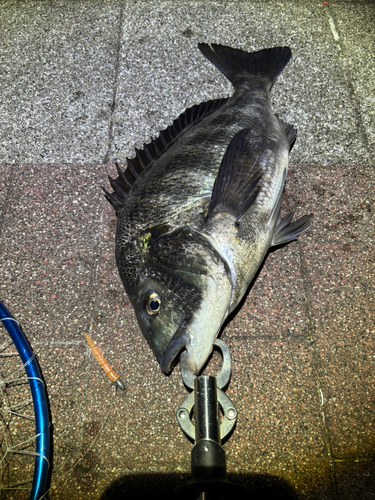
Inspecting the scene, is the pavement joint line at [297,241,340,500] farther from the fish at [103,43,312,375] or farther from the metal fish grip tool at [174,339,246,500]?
the metal fish grip tool at [174,339,246,500]

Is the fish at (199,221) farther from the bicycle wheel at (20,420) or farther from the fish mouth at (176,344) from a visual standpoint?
the bicycle wheel at (20,420)

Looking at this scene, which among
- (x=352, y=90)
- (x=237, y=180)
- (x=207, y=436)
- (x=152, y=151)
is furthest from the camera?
(x=352, y=90)

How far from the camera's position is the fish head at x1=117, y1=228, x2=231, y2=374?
1.78m

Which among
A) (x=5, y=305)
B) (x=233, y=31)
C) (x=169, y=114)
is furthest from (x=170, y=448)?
(x=233, y=31)

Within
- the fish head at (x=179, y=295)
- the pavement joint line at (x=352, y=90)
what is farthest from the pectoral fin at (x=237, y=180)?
the pavement joint line at (x=352, y=90)

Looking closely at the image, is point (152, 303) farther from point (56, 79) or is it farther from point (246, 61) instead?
point (56, 79)

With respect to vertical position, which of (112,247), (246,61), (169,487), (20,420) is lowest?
(169,487)

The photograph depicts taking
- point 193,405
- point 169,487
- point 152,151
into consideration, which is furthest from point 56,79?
point 169,487

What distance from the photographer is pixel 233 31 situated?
12.4 feet

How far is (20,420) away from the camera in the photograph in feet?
6.88

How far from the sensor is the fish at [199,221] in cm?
182

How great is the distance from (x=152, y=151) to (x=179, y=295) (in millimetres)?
1253

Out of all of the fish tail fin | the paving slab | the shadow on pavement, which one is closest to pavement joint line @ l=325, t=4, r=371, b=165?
the fish tail fin

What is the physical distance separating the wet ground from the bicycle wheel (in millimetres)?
136
